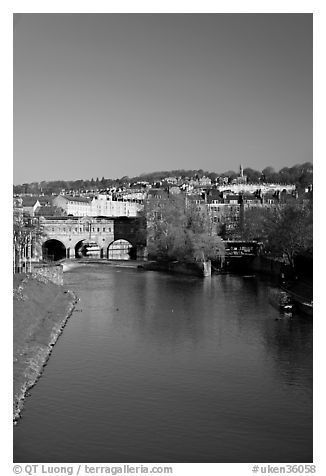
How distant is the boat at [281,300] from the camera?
13.3 meters

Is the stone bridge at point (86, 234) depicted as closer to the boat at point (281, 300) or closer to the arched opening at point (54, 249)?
the arched opening at point (54, 249)

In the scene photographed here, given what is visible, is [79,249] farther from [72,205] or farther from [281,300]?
[281,300]

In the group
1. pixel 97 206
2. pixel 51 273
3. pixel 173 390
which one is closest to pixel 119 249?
pixel 97 206

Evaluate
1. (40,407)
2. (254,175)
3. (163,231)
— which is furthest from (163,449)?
(254,175)

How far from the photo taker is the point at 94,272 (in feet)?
70.6

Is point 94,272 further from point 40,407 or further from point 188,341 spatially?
point 40,407

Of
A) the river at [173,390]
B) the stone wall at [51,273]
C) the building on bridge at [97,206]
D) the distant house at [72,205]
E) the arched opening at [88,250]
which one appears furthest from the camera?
the building on bridge at [97,206]

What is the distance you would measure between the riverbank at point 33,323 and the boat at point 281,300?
423cm

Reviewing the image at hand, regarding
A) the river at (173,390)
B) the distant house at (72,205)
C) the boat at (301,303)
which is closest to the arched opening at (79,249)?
the distant house at (72,205)

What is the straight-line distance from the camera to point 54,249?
29891mm

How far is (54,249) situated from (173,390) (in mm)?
22555

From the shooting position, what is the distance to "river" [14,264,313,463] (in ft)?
20.5

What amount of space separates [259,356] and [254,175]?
44968 mm
